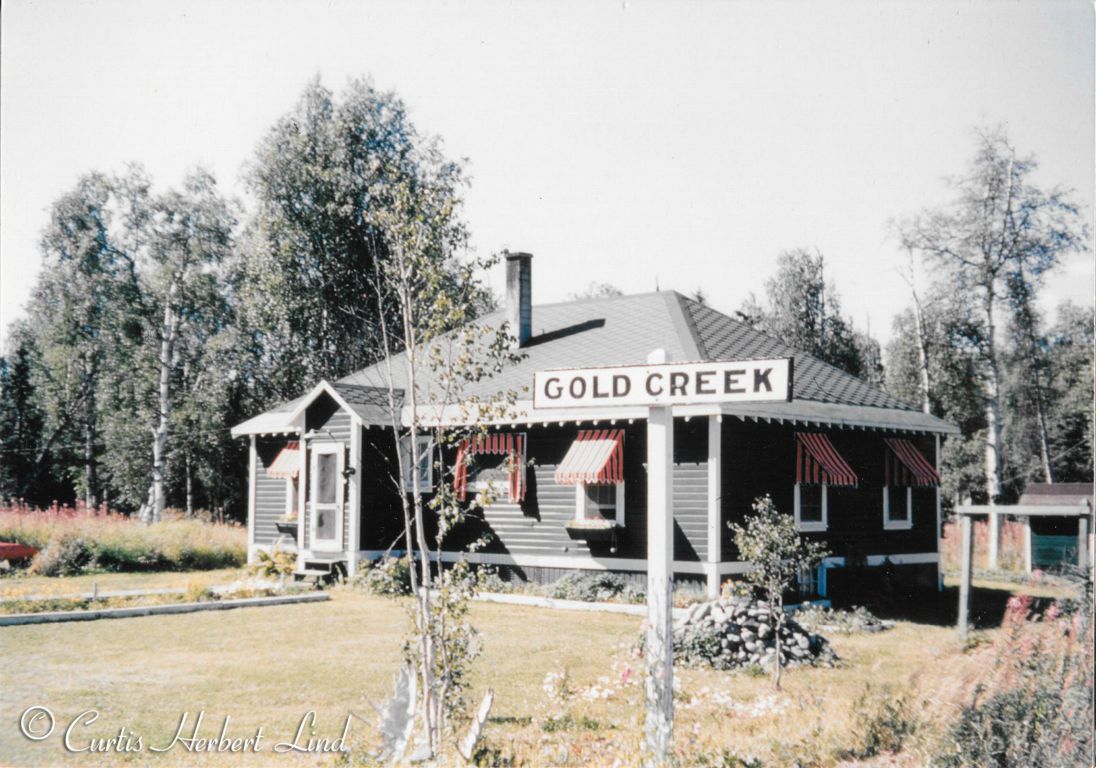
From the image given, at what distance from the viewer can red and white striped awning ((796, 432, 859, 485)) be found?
1455cm

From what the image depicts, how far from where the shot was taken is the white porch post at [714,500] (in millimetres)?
13562

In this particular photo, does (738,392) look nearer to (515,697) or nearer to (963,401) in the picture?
(515,697)

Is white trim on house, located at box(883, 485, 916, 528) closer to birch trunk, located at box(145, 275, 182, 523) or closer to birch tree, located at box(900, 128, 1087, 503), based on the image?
birch tree, located at box(900, 128, 1087, 503)

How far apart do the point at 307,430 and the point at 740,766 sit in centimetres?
1421

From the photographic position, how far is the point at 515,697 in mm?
7680

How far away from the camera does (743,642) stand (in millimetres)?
9961

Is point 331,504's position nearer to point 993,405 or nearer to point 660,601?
point 660,601

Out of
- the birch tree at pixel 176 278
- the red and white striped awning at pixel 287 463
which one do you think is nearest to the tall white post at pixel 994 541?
the red and white striped awning at pixel 287 463

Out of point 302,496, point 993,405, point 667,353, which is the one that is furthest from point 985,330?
point 302,496

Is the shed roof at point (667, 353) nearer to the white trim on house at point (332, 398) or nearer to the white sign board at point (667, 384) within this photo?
the white trim on house at point (332, 398)

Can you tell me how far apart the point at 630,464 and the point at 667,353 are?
6.88 feet
